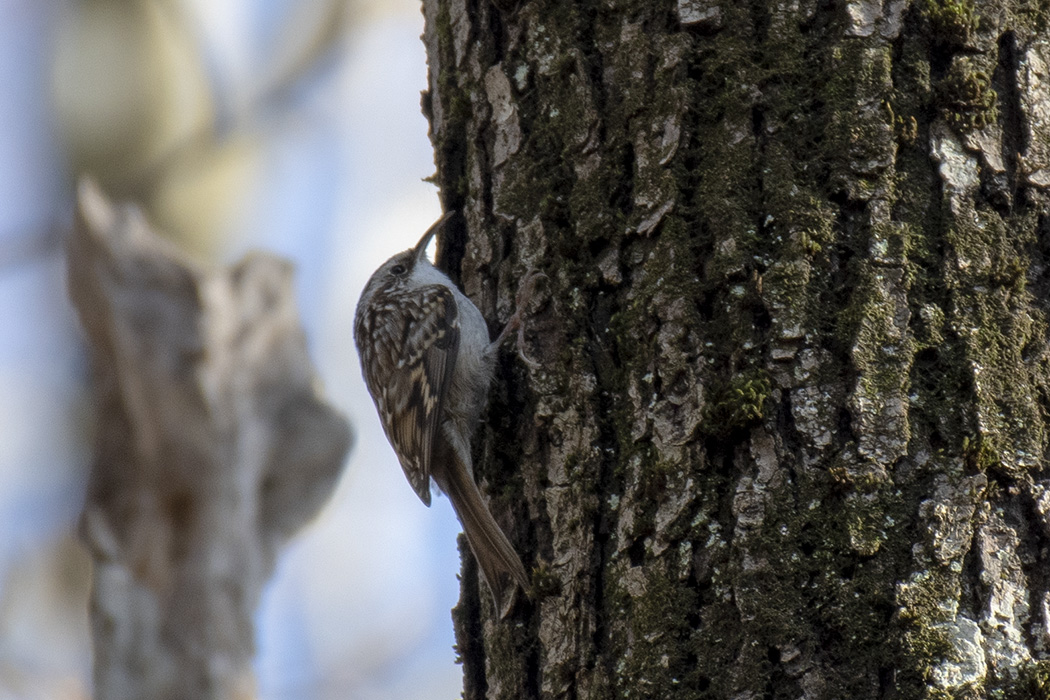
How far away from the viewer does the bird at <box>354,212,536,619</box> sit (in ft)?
7.16

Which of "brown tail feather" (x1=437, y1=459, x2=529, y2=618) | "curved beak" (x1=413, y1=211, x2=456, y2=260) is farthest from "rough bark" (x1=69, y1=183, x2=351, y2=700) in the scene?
"brown tail feather" (x1=437, y1=459, x2=529, y2=618)

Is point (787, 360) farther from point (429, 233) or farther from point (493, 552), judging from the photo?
point (429, 233)

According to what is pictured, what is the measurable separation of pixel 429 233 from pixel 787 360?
1.39 meters

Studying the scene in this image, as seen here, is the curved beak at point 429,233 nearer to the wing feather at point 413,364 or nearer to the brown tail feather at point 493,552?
the wing feather at point 413,364

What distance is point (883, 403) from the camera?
5.61 feet

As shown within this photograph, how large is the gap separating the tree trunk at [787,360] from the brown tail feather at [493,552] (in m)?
0.03

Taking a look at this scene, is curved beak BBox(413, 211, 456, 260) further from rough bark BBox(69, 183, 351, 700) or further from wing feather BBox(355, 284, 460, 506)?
rough bark BBox(69, 183, 351, 700)

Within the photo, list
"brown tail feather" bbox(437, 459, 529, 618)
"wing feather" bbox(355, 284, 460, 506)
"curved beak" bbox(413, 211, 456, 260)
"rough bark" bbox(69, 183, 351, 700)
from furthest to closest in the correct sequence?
"rough bark" bbox(69, 183, 351, 700), "wing feather" bbox(355, 284, 460, 506), "curved beak" bbox(413, 211, 456, 260), "brown tail feather" bbox(437, 459, 529, 618)

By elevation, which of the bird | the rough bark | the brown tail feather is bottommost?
the brown tail feather

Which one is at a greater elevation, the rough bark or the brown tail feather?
the rough bark

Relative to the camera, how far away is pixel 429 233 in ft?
9.71

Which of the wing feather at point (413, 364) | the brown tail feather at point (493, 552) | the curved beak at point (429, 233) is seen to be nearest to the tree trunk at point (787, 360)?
the brown tail feather at point (493, 552)

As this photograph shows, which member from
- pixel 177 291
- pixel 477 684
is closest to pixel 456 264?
pixel 477 684

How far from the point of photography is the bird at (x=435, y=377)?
2.18 meters
